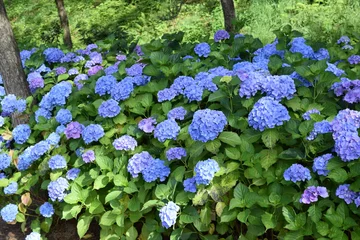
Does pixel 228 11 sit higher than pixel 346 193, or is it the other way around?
pixel 346 193

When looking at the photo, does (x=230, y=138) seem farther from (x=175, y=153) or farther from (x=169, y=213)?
(x=169, y=213)

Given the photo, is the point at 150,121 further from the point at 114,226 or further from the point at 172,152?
the point at 114,226

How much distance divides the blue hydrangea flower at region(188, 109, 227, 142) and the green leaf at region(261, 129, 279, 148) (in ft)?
0.64

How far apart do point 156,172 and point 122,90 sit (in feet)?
2.16

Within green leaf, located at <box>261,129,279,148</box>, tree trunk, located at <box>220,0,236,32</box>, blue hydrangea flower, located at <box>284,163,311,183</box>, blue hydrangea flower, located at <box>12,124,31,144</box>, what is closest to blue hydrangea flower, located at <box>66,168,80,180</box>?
blue hydrangea flower, located at <box>12,124,31,144</box>

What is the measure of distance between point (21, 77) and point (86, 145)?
1047 mm

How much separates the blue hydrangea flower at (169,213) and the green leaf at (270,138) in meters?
0.51

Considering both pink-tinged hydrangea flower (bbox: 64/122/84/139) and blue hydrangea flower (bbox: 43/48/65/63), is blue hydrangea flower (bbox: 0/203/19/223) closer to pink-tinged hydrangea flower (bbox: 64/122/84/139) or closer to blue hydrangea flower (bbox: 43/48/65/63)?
Answer: pink-tinged hydrangea flower (bbox: 64/122/84/139)

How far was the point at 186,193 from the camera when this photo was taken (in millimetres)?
2203

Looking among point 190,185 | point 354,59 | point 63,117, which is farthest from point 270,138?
point 63,117

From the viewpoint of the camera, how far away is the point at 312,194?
75.6 inches

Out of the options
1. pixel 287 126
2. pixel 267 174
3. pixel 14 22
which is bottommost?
pixel 14 22

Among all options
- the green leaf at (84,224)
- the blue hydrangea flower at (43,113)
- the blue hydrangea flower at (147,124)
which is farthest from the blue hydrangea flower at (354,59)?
the blue hydrangea flower at (43,113)

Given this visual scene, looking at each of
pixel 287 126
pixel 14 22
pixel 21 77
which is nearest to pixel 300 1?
pixel 21 77
